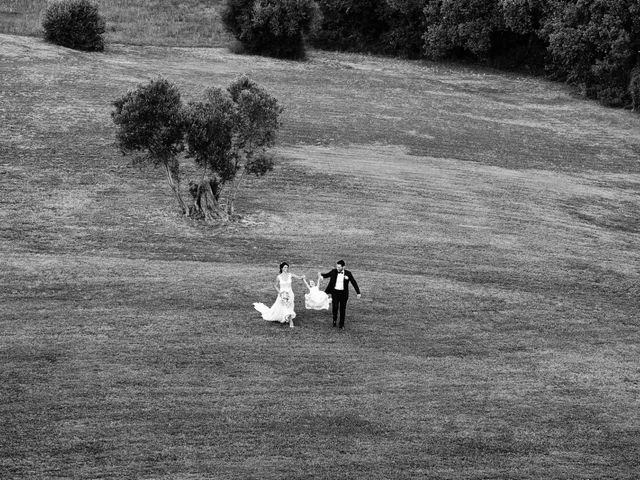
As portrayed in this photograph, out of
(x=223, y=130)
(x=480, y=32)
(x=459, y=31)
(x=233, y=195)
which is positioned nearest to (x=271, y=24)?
(x=459, y=31)

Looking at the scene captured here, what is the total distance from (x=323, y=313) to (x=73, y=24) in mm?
42792

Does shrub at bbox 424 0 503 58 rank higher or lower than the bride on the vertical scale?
higher

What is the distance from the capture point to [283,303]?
24.3 m

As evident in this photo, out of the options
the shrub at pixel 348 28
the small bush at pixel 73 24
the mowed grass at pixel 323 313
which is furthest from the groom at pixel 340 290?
the shrub at pixel 348 28

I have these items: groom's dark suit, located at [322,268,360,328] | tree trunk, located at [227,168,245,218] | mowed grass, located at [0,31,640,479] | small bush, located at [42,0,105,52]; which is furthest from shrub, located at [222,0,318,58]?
groom's dark suit, located at [322,268,360,328]

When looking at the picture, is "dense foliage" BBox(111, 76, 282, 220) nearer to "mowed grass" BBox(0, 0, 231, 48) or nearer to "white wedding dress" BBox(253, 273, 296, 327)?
"white wedding dress" BBox(253, 273, 296, 327)

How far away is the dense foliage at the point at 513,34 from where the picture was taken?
62.2 meters

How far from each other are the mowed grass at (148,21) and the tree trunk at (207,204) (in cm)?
3580

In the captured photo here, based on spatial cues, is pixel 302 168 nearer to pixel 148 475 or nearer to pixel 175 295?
pixel 175 295

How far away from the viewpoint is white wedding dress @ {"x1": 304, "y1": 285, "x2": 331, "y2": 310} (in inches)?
997

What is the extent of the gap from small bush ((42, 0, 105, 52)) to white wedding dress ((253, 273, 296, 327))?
140 ft

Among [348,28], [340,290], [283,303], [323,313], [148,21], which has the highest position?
[348,28]

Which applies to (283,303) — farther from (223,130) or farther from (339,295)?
(223,130)

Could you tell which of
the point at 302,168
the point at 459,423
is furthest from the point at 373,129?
the point at 459,423
